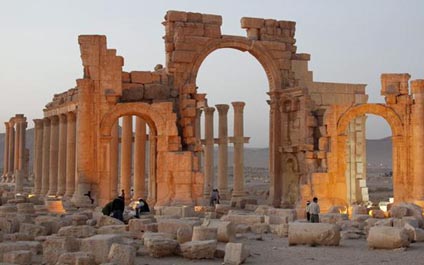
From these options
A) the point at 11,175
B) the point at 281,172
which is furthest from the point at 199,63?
the point at 11,175

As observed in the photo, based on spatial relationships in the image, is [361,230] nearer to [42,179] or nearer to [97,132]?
[97,132]

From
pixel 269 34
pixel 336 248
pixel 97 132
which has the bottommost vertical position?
pixel 336 248

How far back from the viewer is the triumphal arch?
2559 centimetres

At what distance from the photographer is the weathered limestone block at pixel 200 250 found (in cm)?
1283

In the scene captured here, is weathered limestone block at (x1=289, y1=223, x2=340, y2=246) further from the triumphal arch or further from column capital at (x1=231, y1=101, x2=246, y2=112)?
column capital at (x1=231, y1=101, x2=246, y2=112)

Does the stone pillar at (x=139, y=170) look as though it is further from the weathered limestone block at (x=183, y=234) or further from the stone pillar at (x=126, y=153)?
the weathered limestone block at (x=183, y=234)

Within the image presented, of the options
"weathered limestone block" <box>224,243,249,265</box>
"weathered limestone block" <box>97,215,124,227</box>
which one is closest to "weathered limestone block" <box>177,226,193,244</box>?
"weathered limestone block" <box>224,243,249,265</box>

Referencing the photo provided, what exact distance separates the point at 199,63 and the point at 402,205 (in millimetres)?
10865

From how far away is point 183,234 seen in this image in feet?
47.0

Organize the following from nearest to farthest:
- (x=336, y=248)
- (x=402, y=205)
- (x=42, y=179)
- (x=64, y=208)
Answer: (x=336, y=248)
(x=402, y=205)
(x=64, y=208)
(x=42, y=179)

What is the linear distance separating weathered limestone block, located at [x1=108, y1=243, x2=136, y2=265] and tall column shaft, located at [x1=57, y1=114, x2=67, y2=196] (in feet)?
59.8

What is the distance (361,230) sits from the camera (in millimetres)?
17703

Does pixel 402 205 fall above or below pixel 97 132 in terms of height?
below

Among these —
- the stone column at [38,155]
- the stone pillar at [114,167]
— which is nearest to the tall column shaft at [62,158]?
the stone pillar at [114,167]
